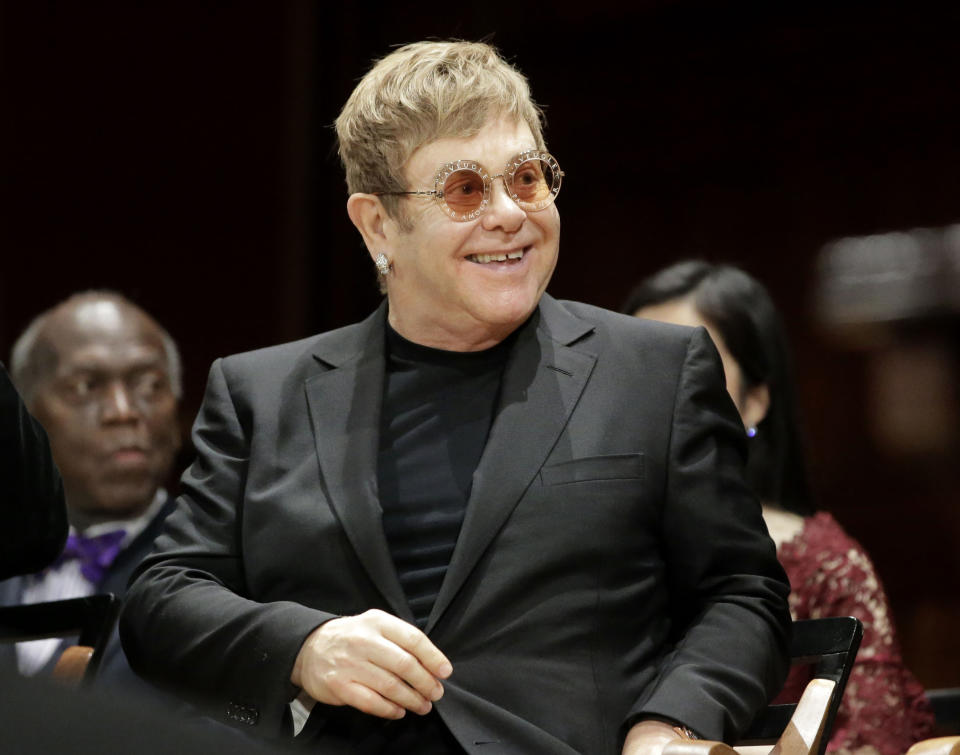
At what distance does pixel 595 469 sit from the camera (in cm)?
197

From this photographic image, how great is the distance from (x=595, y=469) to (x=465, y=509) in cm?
20

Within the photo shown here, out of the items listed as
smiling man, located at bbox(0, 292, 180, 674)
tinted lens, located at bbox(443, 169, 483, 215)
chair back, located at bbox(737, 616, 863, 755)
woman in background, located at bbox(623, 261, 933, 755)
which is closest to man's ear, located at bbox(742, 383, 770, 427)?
woman in background, located at bbox(623, 261, 933, 755)

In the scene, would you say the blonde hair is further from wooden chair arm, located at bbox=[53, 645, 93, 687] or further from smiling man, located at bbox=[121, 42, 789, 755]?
wooden chair arm, located at bbox=[53, 645, 93, 687]

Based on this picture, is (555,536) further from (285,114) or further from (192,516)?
(285,114)

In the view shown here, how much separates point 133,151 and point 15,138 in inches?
17.1

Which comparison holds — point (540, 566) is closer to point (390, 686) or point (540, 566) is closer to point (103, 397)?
point (390, 686)

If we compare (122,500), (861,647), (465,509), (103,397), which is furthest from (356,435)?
(103,397)

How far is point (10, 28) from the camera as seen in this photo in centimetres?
522

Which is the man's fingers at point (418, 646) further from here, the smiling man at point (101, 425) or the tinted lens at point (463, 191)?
the smiling man at point (101, 425)

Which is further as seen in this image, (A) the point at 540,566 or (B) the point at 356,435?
(B) the point at 356,435

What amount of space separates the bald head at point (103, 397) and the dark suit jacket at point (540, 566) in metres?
1.27

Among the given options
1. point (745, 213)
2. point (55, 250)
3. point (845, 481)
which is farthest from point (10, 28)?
point (845, 481)

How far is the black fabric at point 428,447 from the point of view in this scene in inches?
78.9

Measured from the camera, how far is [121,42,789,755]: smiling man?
187cm
